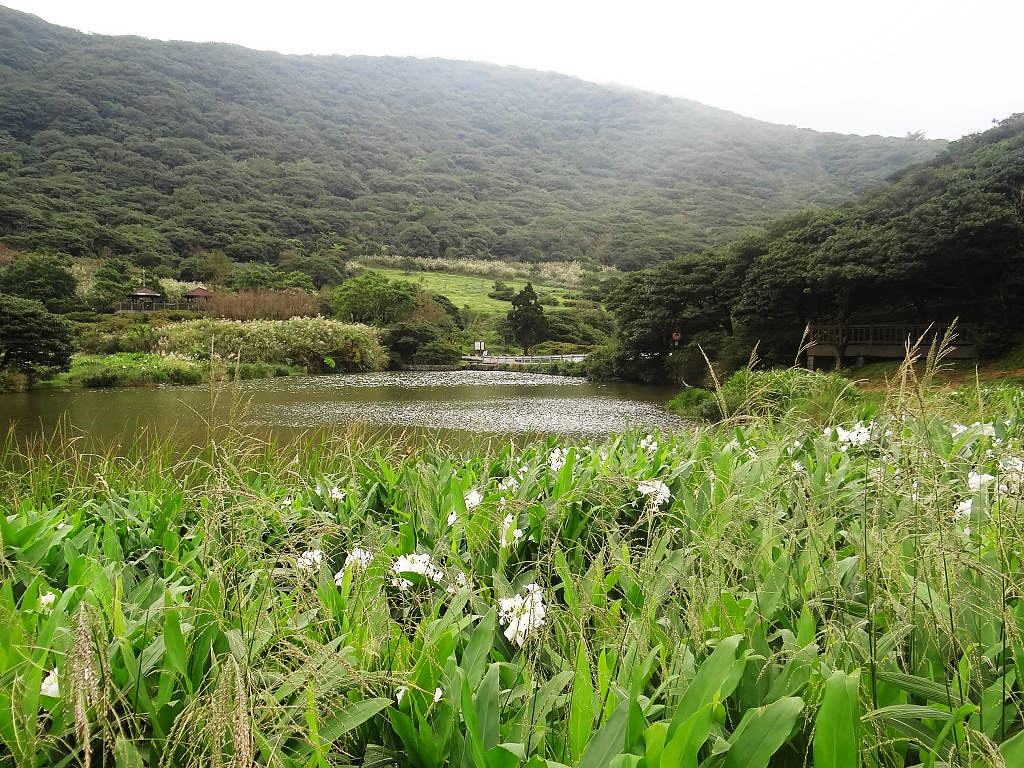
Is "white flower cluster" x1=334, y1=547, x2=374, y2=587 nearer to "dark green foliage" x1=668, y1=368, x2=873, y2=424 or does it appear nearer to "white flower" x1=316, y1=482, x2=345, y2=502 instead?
"white flower" x1=316, y1=482, x2=345, y2=502

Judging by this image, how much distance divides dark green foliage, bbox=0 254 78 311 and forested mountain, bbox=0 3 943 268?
645cm

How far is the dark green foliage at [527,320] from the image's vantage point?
921 inches

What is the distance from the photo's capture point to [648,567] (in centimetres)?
113

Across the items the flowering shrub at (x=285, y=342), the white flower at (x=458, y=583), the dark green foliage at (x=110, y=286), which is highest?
the dark green foliage at (x=110, y=286)

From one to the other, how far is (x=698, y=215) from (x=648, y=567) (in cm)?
4616

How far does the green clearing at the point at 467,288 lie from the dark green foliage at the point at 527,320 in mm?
3619

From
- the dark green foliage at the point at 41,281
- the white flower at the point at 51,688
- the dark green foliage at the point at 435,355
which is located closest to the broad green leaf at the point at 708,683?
the white flower at the point at 51,688

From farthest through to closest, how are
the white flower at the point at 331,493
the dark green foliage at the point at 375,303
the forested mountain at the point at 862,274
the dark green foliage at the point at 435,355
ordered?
the dark green foliage at the point at 375,303
the dark green foliage at the point at 435,355
the forested mountain at the point at 862,274
the white flower at the point at 331,493

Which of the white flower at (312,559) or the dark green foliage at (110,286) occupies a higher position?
the dark green foliage at (110,286)

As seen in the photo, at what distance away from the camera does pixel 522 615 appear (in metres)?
0.86

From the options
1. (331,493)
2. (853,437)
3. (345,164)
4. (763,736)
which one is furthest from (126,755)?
(345,164)

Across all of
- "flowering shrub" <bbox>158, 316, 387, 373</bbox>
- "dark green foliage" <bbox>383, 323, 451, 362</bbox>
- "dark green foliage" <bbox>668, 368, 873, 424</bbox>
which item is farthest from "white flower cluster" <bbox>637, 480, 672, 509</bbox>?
"dark green foliage" <bbox>383, 323, 451, 362</bbox>

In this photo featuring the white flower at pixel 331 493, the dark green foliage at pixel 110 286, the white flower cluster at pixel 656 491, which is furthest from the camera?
the dark green foliage at pixel 110 286

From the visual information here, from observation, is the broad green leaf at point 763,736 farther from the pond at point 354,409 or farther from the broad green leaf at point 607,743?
the pond at point 354,409
